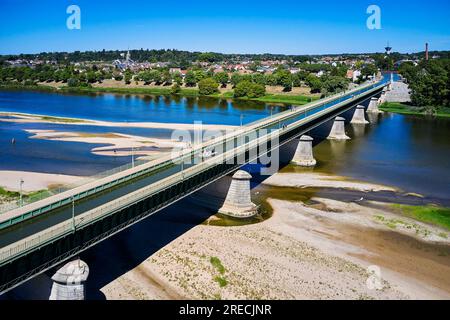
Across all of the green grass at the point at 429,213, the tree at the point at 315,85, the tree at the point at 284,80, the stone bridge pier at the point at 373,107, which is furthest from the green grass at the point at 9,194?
the tree at the point at 284,80

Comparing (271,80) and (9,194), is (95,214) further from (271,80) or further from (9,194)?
(271,80)

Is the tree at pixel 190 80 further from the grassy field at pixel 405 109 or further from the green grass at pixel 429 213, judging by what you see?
the green grass at pixel 429 213

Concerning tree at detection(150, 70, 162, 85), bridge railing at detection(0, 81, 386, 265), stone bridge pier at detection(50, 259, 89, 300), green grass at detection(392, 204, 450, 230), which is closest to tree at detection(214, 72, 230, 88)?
tree at detection(150, 70, 162, 85)

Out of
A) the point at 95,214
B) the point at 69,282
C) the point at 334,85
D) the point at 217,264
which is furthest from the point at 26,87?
the point at 69,282

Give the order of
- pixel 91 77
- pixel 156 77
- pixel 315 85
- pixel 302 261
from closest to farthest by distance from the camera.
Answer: pixel 302 261 → pixel 315 85 → pixel 156 77 → pixel 91 77
